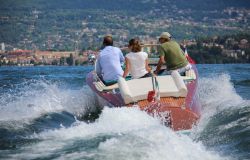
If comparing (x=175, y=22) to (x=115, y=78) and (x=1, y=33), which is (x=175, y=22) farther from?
(x=115, y=78)

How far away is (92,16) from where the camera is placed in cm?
18788

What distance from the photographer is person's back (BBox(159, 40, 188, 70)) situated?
13102mm

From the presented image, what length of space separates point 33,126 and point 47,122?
905mm

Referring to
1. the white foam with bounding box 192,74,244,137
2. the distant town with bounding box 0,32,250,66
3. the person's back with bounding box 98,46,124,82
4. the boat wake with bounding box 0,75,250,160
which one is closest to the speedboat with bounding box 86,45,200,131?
the boat wake with bounding box 0,75,250,160

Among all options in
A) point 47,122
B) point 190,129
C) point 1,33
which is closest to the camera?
point 190,129

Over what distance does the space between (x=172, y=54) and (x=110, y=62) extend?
1527mm

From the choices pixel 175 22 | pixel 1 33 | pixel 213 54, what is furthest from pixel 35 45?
pixel 213 54

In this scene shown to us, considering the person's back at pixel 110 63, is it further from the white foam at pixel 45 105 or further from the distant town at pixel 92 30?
the distant town at pixel 92 30

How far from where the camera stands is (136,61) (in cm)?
1288

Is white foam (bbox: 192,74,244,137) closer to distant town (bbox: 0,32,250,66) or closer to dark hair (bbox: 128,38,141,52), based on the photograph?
dark hair (bbox: 128,38,141,52)

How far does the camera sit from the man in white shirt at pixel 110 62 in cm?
1401

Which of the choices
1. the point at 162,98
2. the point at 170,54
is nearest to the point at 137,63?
the point at 170,54

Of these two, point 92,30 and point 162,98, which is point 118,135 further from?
point 92,30

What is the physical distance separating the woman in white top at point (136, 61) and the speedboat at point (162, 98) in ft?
1.57
